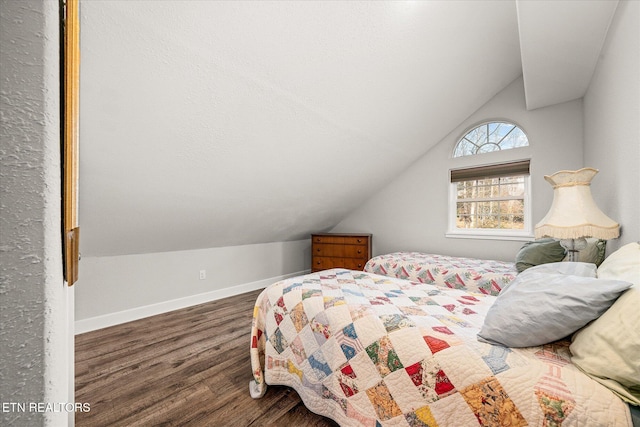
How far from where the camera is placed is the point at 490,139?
11.5 ft

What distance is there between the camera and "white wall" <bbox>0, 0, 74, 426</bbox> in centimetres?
31

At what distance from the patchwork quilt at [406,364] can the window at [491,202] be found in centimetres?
231

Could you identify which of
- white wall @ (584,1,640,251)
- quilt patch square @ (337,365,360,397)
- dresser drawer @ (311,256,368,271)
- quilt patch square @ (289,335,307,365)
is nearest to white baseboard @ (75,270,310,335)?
dresser drawer @ (311,256,368,271)

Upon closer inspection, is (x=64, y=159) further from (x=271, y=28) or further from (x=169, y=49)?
(x=271, y=28)

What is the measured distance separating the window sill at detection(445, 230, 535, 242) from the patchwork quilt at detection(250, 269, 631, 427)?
2.17 metres

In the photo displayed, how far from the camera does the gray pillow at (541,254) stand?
2.07 metres

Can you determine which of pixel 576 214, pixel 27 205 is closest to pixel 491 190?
pixel 576 214

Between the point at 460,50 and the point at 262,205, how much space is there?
2.49m

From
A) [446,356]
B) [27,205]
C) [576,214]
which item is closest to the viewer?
[27,205]

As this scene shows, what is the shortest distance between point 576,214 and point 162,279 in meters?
3.70

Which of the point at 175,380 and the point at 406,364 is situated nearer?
the point at 406,364

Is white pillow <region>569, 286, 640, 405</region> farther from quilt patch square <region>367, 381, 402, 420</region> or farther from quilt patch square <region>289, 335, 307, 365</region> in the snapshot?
quilt patch square <region>289, 335, 307, 365</region>

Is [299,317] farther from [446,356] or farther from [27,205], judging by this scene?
[27,205]

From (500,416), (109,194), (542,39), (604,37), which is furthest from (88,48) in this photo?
(604,37)
